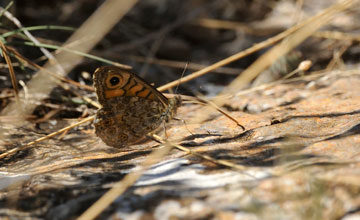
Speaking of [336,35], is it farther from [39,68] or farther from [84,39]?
[39,68]

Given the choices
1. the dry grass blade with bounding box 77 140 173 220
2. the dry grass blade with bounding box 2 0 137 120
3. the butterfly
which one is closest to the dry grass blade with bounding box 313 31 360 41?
the dry grass blade with bounding box 2 0 137 120

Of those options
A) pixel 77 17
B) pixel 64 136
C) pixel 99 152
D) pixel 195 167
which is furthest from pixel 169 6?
pixel 195 167

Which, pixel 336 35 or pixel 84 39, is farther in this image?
pixel 336 35

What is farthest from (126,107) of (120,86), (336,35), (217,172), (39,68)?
(336,35)

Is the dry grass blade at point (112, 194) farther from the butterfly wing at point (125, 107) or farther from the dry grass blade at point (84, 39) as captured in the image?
the dry grass blade at point (84, 39)

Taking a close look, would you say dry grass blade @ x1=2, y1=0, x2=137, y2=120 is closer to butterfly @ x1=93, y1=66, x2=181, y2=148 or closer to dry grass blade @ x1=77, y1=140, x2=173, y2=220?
butterfly @ x1=93, y1=66, x2=181, y2=148

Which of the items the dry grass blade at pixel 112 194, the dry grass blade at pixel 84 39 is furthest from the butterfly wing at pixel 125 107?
the dry grass blade at pixel 112 194
